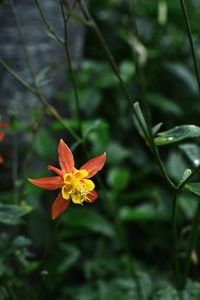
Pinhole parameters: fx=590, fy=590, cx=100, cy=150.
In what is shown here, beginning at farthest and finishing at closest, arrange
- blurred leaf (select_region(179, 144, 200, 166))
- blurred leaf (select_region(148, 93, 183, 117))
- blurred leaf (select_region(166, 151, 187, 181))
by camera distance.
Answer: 1. blurred leaf (select_region(148, 93, 183, 117))
2. blurred leaf (select_region(166, 151, 187, 181))
3. blurred leaf (select_region(179, 144, 200, 166))

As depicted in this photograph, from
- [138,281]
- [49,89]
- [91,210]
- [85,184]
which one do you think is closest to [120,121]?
[49,89]

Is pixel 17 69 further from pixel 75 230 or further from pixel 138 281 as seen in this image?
pixel 138 281

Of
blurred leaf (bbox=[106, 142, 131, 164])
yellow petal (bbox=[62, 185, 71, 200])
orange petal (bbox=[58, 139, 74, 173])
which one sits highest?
orange petal (bbox=[58, 139, 74, 173])

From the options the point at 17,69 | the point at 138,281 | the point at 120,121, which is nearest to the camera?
the point at 138,281

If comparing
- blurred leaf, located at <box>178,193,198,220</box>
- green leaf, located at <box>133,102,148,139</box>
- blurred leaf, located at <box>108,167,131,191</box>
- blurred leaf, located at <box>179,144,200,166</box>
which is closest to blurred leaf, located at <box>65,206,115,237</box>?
blurred leaf, located at <box>108,167,131,191</box>

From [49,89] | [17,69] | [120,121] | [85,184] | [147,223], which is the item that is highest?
[85,184]

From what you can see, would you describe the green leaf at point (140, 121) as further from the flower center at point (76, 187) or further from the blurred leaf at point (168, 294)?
the blurred leaf at point (168, 294)

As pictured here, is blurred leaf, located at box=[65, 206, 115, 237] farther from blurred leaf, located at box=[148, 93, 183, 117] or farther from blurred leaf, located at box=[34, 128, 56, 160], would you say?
blurred leaf, located at box=[148, 93, 183, 117]
